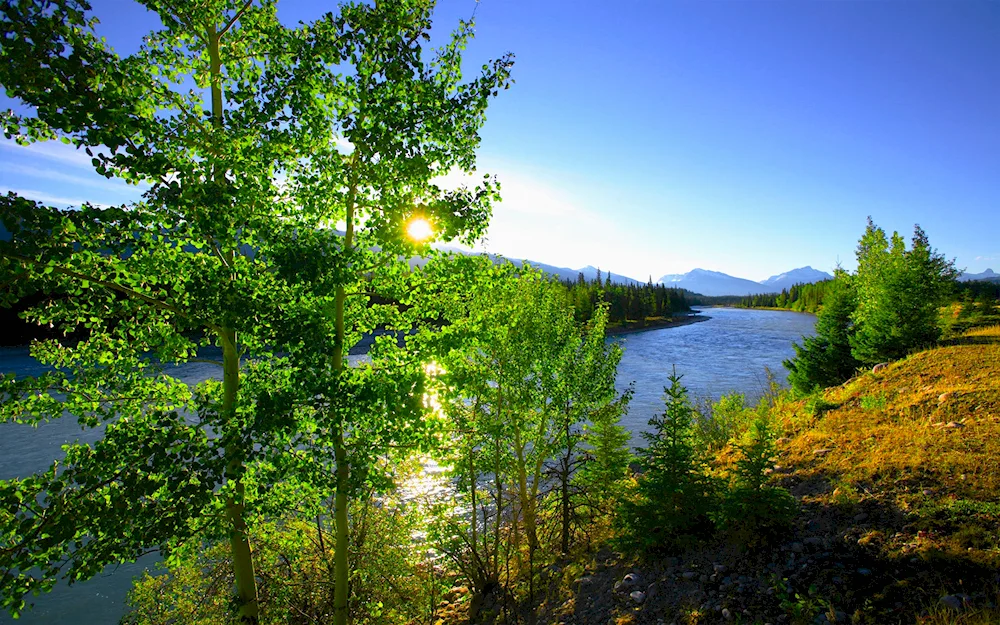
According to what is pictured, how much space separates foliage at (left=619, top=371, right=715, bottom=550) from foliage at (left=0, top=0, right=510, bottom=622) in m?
5.58

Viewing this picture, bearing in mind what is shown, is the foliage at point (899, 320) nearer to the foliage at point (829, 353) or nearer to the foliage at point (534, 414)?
the foliage at point (829, 353)

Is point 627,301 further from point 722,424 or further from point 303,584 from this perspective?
point 303,584

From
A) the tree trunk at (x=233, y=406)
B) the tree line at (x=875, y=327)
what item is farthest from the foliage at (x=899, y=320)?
the tree trunk at (x=233, y=406)

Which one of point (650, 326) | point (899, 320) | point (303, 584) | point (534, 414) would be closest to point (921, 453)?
point (534, 414)

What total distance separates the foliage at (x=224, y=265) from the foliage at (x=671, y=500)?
5.58 meters

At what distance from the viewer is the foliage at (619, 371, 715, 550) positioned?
9477 millimetres

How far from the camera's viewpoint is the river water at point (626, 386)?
46.9 feet

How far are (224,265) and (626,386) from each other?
1424 inches

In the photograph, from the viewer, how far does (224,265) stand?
553cm

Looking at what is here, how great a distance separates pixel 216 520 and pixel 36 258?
11.4 feet

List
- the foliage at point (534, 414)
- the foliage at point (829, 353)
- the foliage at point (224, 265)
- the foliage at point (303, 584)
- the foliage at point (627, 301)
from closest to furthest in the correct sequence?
1. the foliage at point (224, 265)
2. the foliage at point (303, 584)
3. the foliage at point (534, 414)
4. the foliage at point (829, 353)
5. the foliage at point (627, 301)

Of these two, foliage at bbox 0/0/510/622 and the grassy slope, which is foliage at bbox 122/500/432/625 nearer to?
foliage at bbox 0/0/510/622

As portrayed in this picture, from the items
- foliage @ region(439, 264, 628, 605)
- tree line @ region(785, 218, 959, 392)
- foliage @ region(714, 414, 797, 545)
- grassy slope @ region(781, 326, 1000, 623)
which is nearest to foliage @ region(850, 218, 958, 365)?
tree line @ region(785, 218, 959, 392)

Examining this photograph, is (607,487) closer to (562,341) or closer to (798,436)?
(562,341)
